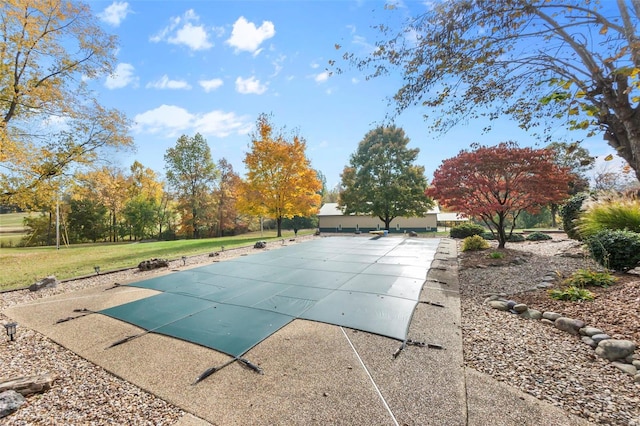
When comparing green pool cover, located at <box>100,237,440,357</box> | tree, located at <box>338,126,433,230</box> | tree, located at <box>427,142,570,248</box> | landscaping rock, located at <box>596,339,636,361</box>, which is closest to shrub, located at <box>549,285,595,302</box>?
landscaping rock, located at <box>596,339,636,361</box>

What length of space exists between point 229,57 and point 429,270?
28.7 feet

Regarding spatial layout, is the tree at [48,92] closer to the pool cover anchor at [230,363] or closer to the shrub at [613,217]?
the pool cover anchor at [230,363]

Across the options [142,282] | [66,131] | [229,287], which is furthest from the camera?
[66,131]

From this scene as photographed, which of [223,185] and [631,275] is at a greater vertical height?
[223,185]

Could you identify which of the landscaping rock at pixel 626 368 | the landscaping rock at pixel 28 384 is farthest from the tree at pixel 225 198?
the landscaping rock at pixel 626 368

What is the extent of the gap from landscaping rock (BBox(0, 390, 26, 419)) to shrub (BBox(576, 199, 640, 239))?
31.9ft

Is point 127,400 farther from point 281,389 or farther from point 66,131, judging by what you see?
point 66,131

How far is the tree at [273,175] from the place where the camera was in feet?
52.6

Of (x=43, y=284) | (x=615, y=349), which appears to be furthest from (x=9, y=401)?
(x=615, y=349)

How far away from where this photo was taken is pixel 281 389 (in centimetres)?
224

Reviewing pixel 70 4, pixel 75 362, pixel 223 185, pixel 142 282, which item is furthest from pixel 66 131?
pixel 223 185

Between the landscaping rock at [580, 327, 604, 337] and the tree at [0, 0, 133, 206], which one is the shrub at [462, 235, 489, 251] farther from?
the tree at [0, 0, 133, 206]

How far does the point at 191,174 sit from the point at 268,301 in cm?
2444

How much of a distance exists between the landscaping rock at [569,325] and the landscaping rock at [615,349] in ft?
1.51
